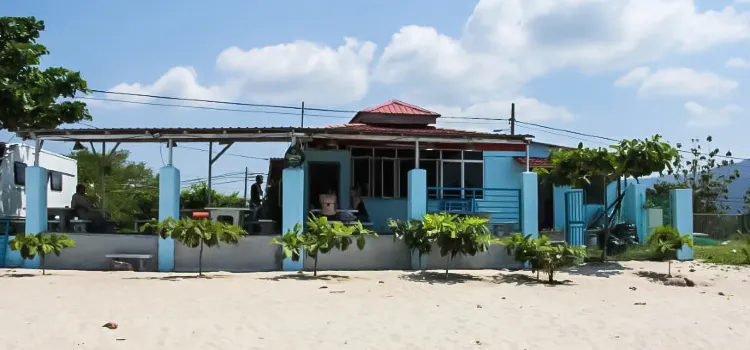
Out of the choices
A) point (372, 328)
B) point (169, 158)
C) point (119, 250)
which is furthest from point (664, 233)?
point (119, 250)

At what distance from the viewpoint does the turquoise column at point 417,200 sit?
1430 cm

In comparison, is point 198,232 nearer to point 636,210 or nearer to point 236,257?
point 236,257

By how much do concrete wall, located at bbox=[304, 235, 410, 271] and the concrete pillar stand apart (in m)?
9.56

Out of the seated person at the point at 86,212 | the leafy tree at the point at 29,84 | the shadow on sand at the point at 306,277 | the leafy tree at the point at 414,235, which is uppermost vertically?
the leafy tree at the point at 29,84

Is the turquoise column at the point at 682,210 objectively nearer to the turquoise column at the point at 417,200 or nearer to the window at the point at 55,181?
the turquoise column at the point at 417,200

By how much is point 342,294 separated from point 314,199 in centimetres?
691

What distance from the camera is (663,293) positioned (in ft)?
39.9

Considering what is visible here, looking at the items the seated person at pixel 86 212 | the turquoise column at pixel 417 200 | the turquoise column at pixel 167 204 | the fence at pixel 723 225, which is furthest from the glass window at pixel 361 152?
the fence at pixel 723 225

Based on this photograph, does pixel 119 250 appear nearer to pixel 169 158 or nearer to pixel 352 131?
pixel 169 158

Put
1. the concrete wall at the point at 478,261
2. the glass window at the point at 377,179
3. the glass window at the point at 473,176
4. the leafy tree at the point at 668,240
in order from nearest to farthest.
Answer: the concrete wall at the point at 478,261 < the leafy tree at the point at 668,240 < the glass window at the point at 377,179 < the glass window at the point at 473,176

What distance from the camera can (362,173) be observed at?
17.9 m

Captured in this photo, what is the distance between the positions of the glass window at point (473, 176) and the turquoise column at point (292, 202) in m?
6.25

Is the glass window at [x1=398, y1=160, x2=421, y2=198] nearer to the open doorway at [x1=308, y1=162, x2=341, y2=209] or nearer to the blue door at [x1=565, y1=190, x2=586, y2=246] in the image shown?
the open doorway at [x1=308, y1=162, x2=341, y2=209]

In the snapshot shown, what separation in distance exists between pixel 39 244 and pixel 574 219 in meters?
11.9
